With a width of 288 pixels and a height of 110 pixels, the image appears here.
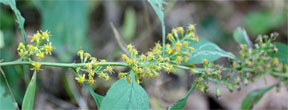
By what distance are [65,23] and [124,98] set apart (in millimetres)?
1849

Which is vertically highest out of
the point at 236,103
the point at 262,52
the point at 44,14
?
the point at 44,14

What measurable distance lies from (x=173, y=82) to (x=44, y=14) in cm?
148

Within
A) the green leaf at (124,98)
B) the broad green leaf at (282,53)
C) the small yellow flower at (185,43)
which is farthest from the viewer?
the broad green leaf at (282,53)

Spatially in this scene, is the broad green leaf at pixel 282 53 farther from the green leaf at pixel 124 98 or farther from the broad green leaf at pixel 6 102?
the broad green leaf at pixel 6 102

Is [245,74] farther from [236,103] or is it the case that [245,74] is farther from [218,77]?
[236,103]

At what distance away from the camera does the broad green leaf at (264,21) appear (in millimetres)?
4156

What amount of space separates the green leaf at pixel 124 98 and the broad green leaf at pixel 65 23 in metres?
1.68

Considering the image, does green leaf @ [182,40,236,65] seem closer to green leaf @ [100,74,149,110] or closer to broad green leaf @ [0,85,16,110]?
green leaf @ [100,74,149,110]

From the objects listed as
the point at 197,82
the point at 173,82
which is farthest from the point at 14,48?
the point at 197,82

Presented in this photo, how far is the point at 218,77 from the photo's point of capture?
1.60m

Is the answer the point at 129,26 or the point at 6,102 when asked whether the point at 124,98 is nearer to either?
the point at 6,102

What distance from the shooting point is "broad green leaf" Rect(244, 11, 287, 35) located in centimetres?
416

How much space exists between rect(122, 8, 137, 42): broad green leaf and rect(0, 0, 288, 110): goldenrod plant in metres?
1.72

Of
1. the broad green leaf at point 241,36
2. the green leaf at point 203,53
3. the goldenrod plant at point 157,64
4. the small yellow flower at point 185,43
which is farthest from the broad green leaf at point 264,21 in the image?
the small yellow flower at point 185,43
